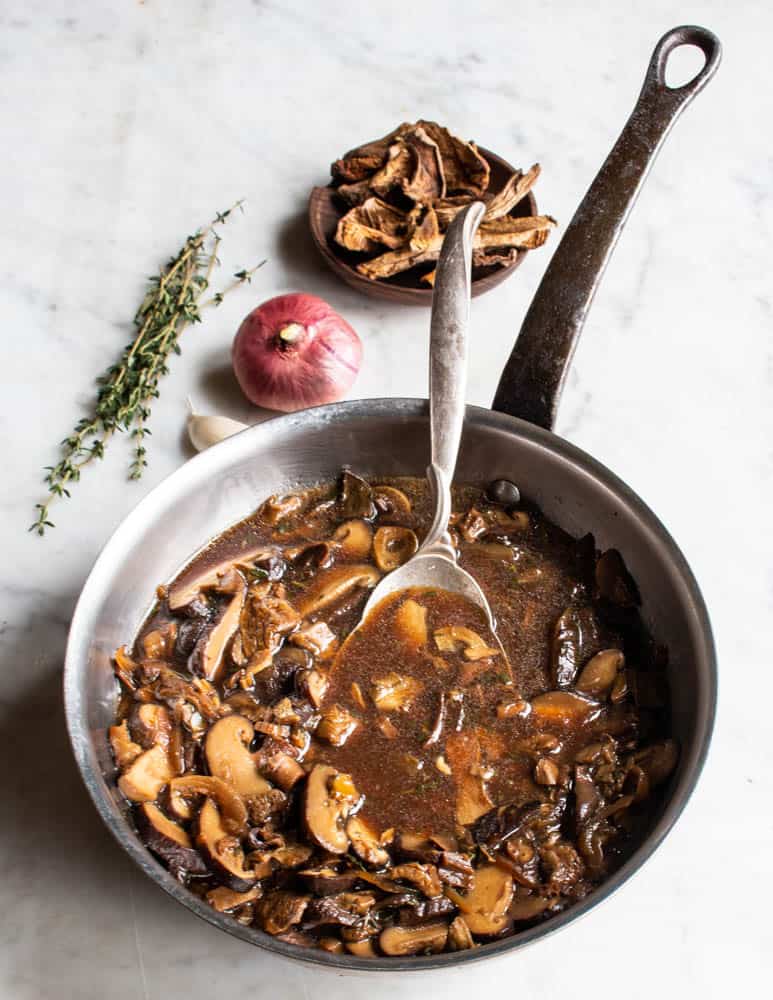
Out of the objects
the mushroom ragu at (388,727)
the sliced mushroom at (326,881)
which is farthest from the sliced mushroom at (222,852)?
the sliced mushroom at (326,881)

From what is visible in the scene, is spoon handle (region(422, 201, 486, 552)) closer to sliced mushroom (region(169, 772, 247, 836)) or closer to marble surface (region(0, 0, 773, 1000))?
marble surface (region(0, 0, 773, 1000))

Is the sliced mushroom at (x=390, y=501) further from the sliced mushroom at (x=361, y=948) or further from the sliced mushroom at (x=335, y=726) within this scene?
the sliced mushroom at (x=361, y=948)

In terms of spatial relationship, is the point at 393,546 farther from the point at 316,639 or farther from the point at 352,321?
the point at 352,321

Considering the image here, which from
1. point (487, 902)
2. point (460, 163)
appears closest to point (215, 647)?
point (487, 902)

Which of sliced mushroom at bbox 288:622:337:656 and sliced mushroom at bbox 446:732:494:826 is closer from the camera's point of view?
sliced mushroom at bbox 446:732:494:826

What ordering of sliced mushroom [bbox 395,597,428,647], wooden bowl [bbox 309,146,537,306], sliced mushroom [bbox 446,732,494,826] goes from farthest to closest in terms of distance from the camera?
wooden bowl [bbox 309,146,537,306] < sliced mushroom [bbox 395,597,428,647] < sliced mushroom [bbox 446,732,494,826]

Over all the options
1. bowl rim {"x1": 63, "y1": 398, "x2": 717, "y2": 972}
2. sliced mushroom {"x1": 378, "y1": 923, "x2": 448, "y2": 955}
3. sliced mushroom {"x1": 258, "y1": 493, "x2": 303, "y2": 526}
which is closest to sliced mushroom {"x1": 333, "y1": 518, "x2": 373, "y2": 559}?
sliced mushroom {"x1": 258, "y1": 493, "x2": 303, "y2": 526}

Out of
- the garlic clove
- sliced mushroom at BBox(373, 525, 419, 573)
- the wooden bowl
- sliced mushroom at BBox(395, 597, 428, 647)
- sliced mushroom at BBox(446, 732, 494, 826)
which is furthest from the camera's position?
the wooden bowl
